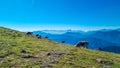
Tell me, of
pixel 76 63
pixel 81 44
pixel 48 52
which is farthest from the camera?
pixel 81 44

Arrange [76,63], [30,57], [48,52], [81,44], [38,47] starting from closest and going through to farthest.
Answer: [76,63] < [30,57] < [48,52] < [38,47] < [81,44]

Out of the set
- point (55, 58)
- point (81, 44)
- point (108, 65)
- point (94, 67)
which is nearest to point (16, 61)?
point (55, 58)

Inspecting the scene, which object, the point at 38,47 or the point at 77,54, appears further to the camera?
the point at 38,47

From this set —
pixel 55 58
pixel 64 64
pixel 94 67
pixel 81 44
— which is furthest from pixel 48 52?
pixel 81 44

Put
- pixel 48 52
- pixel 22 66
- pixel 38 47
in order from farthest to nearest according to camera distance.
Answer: pixel 38 47, pixel 48 52, pixel 22 66

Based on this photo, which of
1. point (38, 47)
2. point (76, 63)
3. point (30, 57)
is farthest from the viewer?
point (38, 47)

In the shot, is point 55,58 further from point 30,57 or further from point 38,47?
point 38,47

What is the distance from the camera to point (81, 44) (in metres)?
43.2

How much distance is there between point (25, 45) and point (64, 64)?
10.2 metres

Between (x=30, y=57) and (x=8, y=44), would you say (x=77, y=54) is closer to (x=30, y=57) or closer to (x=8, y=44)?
(x=30, y=57)

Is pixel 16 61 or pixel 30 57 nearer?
pixel 16 61

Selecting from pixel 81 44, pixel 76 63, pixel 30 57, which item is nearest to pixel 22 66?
pixel 30 57

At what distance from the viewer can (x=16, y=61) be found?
2566cm

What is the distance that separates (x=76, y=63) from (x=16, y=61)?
6029mm
